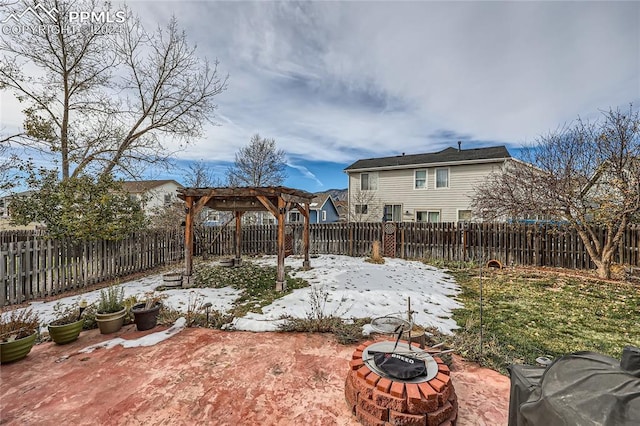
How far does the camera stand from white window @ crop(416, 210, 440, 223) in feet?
48.0

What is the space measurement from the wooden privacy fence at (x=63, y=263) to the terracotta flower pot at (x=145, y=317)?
3430mm

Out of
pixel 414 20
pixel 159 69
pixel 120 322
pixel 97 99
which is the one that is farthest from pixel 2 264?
pixel 414 20

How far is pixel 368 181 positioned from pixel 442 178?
14.2ft

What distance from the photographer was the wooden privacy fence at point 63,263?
5.11 metres

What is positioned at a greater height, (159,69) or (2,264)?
(159,69)

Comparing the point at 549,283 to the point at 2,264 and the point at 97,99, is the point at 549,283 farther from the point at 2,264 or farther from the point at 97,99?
the point at 97,99

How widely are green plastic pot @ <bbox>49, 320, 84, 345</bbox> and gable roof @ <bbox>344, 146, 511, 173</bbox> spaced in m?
14.9

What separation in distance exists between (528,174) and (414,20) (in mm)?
5846

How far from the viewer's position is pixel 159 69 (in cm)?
1022

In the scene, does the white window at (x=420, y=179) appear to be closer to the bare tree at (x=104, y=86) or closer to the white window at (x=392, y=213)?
the white window at (x=392, y=213)

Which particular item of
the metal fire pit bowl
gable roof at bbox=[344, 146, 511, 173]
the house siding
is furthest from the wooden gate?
the metal fire pit bowl

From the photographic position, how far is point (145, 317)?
3.84m

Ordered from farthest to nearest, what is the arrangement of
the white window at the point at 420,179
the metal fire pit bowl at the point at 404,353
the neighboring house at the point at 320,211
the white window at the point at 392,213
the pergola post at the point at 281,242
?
the neighboring house at the point at 320,211
the white window at the point at 392,213
the white window at the point at 420,179
the pergola post at the point at 281,242
the metal fire pit bowl at the point at 404,353

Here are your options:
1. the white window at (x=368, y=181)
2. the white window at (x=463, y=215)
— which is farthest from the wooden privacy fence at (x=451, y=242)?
the white window at (x=368, y=181)
